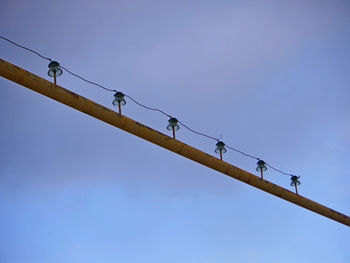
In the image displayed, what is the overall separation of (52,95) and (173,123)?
3797 mm

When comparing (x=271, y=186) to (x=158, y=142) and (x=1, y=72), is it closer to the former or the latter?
(x=158, y=142)

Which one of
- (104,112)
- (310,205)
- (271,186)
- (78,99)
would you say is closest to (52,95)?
(78,99)

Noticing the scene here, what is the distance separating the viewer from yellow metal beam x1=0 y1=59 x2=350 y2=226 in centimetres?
966

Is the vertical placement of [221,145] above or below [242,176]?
above

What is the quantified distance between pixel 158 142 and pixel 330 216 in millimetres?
7794

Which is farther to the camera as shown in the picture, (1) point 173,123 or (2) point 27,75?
(1) point 173,123

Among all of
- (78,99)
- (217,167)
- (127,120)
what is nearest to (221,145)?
(217,167)

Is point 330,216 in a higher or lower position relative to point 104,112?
lower

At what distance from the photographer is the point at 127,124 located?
1141 cm

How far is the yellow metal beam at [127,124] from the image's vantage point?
380 inches

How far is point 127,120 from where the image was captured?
11.4m

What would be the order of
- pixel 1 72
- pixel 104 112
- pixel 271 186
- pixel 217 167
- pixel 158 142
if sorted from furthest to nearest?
1. pixel 271 186
2. pixel 217 167
3. pixel 158 142
4. pixel 104 112
5. pixel 1 72

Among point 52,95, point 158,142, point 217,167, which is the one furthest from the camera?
point 217,167

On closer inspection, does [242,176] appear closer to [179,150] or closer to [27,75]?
[179,150]
